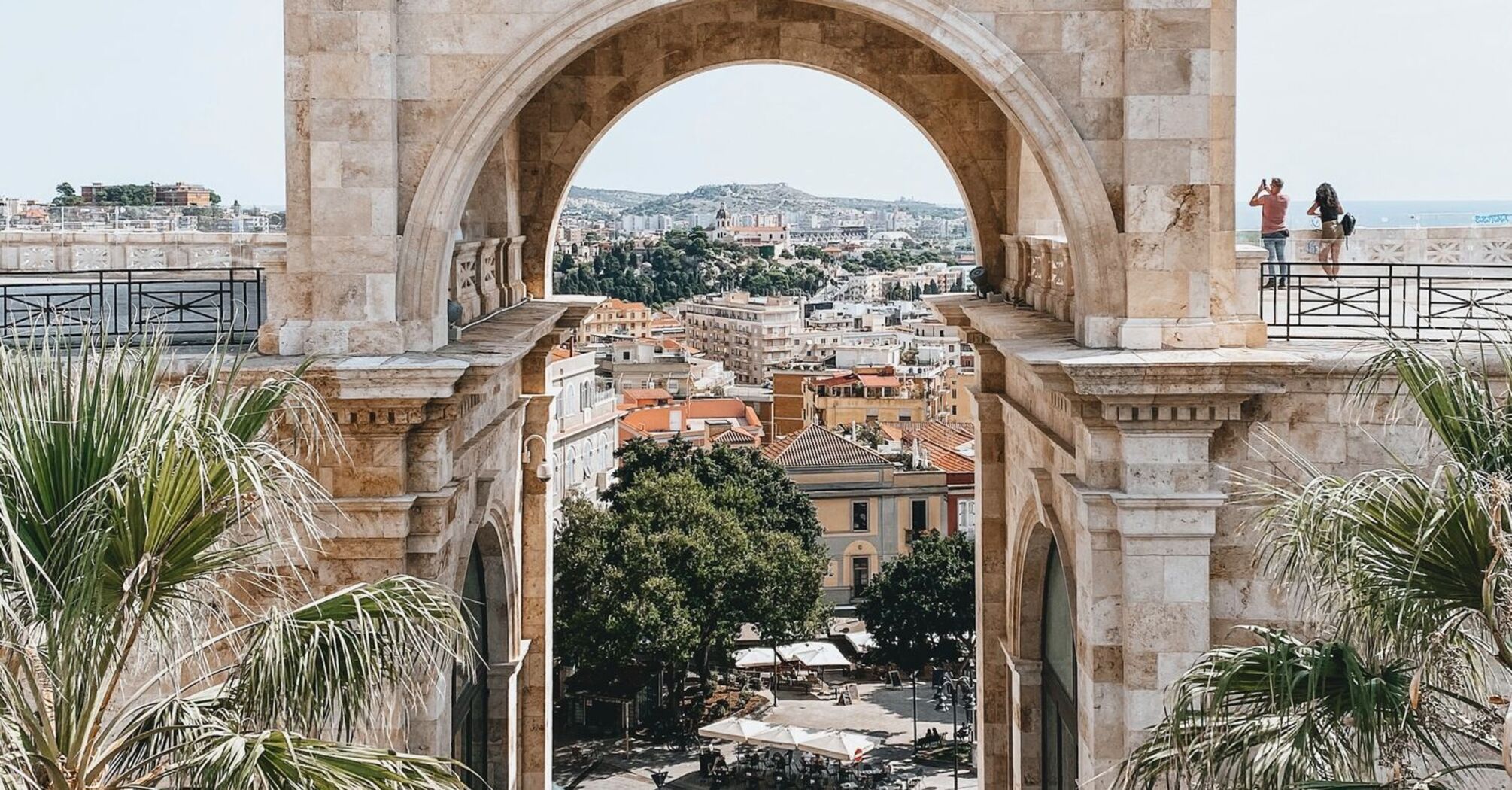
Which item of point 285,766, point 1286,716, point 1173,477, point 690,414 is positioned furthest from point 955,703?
point 690,414

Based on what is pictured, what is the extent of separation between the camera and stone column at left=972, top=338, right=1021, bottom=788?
1878cm

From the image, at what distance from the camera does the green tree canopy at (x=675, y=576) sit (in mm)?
43844

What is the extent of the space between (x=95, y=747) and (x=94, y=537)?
953 mm

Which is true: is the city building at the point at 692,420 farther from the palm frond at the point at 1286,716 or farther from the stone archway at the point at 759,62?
the palm frond at the point at 1286,716

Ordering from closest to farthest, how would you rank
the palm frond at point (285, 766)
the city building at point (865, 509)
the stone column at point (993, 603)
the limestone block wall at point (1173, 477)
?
the palm frond at point (285, 766)
the limestone block wall at point (1173, 477)
the stone column at point (993, 603)
the city building at point (865, 509)

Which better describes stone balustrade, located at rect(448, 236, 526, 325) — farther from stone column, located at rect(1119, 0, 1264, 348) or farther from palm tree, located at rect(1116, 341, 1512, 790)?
palm tree, located at rect(1116, 341, 1512, 790)

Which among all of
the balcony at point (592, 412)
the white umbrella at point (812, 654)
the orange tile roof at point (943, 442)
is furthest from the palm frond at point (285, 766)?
the orange tile roof at point (943, 442)

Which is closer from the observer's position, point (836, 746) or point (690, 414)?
point (836, 746)

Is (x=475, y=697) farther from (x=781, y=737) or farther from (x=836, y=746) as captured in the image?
(x=781, y=737)

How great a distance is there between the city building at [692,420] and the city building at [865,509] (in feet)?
38.7

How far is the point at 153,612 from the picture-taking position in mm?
8109

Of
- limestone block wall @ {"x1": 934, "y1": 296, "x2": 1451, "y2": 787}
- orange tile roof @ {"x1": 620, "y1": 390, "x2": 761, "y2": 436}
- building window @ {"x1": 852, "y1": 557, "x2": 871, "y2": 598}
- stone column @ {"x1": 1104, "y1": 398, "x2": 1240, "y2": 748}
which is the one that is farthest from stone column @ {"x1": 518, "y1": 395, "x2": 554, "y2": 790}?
orange tile roof @ {"x1": 620, "y1": 390, "x2": 761, "y2": 436}

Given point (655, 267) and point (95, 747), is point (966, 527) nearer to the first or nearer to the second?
point (95, 747)

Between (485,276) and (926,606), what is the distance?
123ft
